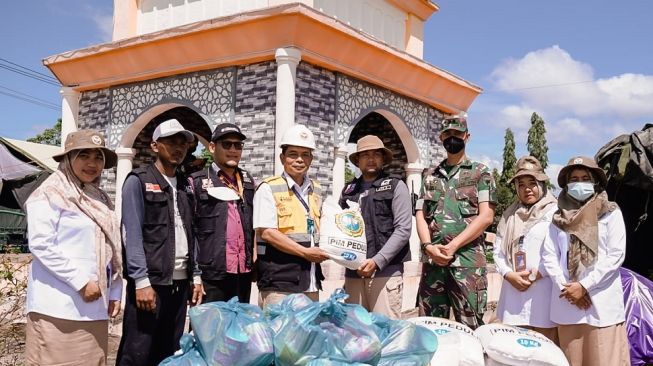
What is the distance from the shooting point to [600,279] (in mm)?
3125

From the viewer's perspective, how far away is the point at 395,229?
3.69m

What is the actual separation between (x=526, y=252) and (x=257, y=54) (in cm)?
480

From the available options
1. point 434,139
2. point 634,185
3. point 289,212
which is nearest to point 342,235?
Answer: point 289,212

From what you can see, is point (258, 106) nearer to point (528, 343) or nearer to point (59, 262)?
point (59, 262)

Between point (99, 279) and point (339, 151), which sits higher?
point (339, 151)

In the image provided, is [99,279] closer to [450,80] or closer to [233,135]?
[233,135]

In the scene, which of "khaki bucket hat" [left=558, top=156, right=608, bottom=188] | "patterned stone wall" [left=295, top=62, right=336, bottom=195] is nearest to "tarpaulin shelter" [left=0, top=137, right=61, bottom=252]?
"patterned stone wall" [left=295, top=62, right=336, bottom=195]

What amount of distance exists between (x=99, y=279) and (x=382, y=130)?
795 cm

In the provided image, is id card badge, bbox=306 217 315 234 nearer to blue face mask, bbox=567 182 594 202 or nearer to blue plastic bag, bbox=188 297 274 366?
blue plastic bag, bbox=188 297 274 366

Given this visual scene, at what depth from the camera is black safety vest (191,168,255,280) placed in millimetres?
3344

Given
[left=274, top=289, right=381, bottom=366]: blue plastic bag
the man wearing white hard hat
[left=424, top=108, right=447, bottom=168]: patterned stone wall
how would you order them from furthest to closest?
[left=424, top=108, right=447, bottom=168]: patterned stone wall < the man wearing white hard hat < [left=274, top=289, right=381, bottom=366]: blue plastic bag

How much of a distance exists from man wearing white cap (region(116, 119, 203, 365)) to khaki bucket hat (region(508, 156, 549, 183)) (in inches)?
81.3

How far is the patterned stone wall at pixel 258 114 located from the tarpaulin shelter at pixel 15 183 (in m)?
9.76

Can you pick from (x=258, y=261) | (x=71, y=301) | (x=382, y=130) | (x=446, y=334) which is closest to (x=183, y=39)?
(x=382, y=130)
